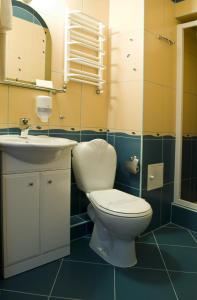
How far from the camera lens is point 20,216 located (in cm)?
146

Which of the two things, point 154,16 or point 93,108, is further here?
point 93,108

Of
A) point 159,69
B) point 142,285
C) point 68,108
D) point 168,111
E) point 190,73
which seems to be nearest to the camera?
point 142,285

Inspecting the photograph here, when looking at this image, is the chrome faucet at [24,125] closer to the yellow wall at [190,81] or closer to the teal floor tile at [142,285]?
the teal floor tile at [142,285]

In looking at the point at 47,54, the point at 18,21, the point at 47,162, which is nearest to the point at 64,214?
the point at 47,162

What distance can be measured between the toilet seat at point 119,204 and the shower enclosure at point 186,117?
0.84 m

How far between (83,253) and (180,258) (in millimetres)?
695

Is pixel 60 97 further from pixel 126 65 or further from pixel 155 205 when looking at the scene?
pixel 155 205

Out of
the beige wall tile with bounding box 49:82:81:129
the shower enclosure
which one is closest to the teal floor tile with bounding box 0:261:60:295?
the beige wall tile with bounding box 49:82:81:129

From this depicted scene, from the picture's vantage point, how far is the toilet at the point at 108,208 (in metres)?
1.49

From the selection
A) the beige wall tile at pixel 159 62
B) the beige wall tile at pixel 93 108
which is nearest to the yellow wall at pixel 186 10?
→ the beige wall tile at pixel 159 62

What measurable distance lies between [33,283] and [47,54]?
1553mm

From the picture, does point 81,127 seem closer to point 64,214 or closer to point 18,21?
point 64,214

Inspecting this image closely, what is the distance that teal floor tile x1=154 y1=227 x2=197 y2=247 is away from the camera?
1975mm

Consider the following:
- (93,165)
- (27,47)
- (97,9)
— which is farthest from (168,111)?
(27,47)
